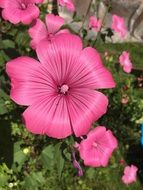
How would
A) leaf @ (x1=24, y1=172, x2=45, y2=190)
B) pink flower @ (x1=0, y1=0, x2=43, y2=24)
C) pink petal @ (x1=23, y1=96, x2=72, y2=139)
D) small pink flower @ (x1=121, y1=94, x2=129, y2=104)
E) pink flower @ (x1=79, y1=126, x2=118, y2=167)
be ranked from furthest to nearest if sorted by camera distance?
small pink flower @ (x1=121, y1=94, x2=129, y2=104), leaf @ (x1=24, y1=172, x2=45, y2=190), pink flower @ (x1=79, y1=126, x2=118, y2=167), pink flower @ (x1=0, y1=0, x2=43, y2=24), pink petal @ (x1=23, y1=96, x2=72, y2=139)

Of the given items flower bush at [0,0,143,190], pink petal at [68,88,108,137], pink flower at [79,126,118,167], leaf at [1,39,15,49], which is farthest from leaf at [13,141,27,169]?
pink petal at [68,88,108,137]

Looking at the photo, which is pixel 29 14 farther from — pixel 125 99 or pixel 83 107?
pixel 125 99

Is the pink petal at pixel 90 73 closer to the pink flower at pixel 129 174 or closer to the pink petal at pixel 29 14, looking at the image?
the pink petal at pixel 29 14

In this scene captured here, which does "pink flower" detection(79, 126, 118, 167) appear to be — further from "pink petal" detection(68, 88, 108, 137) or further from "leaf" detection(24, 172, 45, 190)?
"leaf" detection(24, 172, 45, 190)

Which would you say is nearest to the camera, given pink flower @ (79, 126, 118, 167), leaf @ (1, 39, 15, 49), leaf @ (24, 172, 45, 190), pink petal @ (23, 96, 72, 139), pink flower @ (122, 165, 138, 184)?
pink petal @ (23, 96, 72, 139)

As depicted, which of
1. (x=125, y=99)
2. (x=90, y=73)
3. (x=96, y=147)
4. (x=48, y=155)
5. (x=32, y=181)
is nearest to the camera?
(x=90, y=73)

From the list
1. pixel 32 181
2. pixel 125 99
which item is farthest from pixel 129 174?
pixel 32 181

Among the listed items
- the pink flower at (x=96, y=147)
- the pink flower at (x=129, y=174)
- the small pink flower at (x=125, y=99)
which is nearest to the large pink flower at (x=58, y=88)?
the pink flower at (x=96, y=147)
